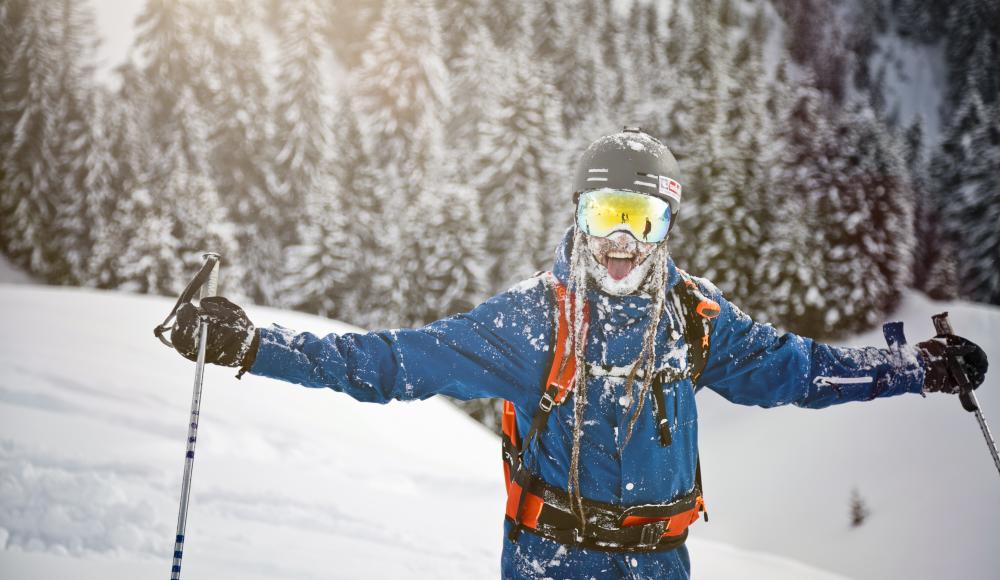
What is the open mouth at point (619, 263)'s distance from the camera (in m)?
2.86

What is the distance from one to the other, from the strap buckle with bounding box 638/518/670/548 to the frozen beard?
3.01ft

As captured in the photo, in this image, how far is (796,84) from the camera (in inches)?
1210

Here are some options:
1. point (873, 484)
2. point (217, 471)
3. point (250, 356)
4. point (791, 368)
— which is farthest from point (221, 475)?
point (873, 484)

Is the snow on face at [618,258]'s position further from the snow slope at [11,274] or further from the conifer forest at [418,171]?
the snow slope at [11,274]

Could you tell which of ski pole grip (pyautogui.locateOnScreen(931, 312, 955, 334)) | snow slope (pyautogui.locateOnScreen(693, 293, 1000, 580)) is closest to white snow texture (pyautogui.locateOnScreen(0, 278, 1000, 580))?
ski pole grip (pyautogui.locateOnScreen(931, 312, 955, 334))

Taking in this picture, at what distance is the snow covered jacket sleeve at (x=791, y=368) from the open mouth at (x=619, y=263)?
43 cm

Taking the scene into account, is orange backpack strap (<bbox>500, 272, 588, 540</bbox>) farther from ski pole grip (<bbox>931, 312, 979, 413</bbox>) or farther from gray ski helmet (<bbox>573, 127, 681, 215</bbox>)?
ski pole grip (<bbox>931, 312, 979, 413</bbox>)

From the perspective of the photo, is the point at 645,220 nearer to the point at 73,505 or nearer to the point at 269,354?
the point at 269,354

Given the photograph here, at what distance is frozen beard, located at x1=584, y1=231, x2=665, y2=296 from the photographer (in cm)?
285

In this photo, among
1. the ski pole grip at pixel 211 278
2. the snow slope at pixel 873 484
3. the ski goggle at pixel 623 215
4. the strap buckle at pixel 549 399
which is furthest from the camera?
the snow slope at pixel 873 484

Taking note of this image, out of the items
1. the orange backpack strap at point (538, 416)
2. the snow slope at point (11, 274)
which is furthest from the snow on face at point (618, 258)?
the snow slope at point (11, 274)

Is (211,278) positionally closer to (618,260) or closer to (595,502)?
(618,260)

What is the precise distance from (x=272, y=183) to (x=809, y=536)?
28966 mm

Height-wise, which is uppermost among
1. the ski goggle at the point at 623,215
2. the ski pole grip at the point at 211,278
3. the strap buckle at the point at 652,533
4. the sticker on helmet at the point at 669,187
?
the sticker on helmet at the point at 669,187
